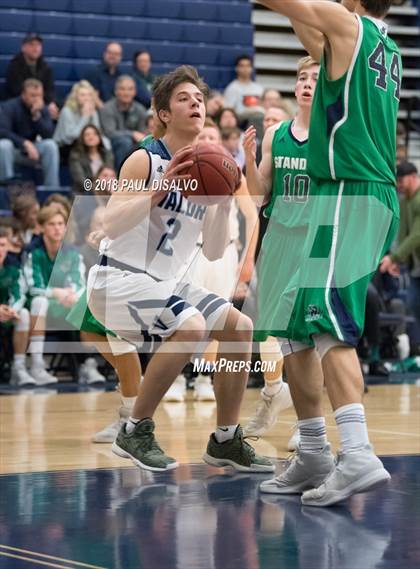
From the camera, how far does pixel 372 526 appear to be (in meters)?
3.68

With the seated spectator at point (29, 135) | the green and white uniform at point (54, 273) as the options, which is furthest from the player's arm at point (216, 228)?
the seated spectator at point (29, 135)

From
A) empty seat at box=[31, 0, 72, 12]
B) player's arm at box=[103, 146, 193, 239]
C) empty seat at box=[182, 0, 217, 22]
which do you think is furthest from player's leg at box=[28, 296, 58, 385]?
empty seat at box=[182, 0, 217, 22]

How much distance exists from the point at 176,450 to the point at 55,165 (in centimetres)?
637

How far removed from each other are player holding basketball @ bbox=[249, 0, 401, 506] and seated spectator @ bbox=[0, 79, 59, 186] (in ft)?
24.6

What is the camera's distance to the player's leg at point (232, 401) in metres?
4.87

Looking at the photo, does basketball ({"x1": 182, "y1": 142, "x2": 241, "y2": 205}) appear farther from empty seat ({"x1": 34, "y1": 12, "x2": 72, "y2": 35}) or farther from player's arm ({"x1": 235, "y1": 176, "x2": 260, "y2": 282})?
empty seat ({"x1": 34, "y1": 12, "x2": 72, "y2": 35})

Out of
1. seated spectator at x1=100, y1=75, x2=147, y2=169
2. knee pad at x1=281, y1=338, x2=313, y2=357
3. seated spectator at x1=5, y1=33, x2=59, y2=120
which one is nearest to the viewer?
knee pad at x1=281, y1=338, x2=313, y2=357

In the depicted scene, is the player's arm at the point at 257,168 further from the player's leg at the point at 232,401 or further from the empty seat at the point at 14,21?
the empty seat at the point at 14,21

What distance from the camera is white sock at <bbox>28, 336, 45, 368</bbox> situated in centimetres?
949

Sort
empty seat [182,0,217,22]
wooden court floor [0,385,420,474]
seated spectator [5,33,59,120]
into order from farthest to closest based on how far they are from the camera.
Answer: empty seat [182,0,217,22], seated spectator [5,33,59,120], wooden court floor [0,385,420,474]

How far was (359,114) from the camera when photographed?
4047 millimetres

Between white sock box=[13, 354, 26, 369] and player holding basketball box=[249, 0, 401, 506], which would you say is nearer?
player holding basketball box=[249, 0, 401, 506]

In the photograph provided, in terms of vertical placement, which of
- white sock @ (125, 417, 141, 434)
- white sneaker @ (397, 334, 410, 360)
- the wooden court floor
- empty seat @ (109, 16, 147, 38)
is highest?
empty seat @ (109, 16, 147, 38)

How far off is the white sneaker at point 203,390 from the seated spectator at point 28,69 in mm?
4592
